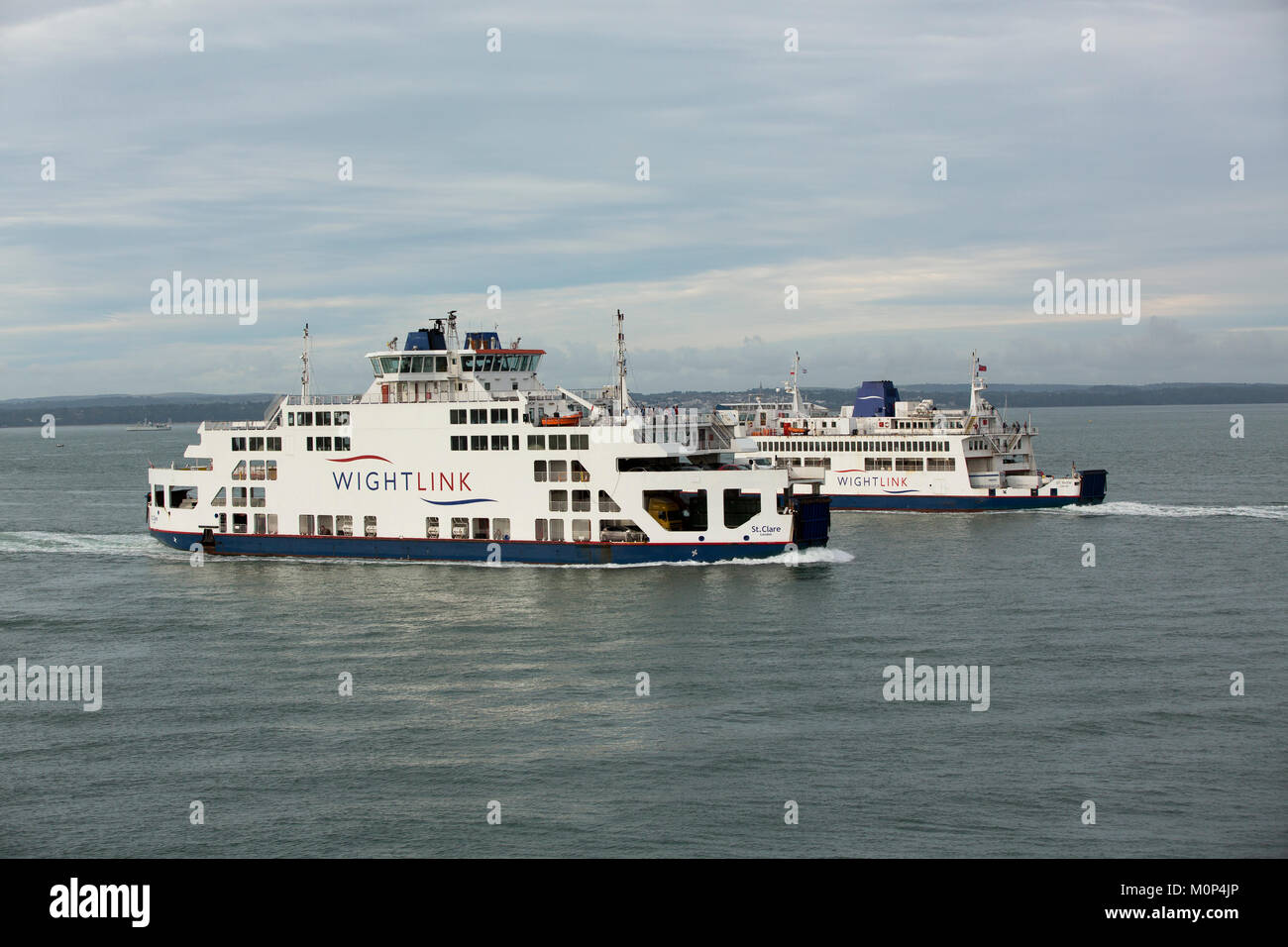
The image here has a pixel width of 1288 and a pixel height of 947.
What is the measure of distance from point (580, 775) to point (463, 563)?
2567 centimetres

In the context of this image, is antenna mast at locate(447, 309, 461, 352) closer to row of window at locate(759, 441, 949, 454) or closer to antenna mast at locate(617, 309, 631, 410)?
antenna mast at locate(617, 309, 631, 410)

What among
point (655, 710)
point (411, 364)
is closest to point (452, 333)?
point (411, 364)

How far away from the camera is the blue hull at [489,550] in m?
45.4

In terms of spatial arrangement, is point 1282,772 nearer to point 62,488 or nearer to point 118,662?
point 118,662

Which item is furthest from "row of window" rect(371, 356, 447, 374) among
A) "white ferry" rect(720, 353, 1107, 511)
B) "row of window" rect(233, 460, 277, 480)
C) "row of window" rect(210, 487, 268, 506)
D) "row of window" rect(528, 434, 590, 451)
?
"white ferry" rect(720, 353, 1107, 511)

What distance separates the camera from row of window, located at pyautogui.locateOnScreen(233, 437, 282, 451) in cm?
5044

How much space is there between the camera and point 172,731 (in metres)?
25.8

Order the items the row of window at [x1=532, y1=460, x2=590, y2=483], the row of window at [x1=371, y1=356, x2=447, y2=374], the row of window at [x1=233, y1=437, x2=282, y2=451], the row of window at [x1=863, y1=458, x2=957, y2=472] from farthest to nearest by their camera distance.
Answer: the row of window at [x1=863, y1=458, x2=957, y2=472] < the row of window at [x1=233, y1=437, x2=282, y2=451] < the row of window at [x1=371, y1=356, x2=447, y2=374] < the row of window at [x1=532, y1=460, x2=590, y2=483]

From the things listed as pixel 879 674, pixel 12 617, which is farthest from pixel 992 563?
pixel 12 617

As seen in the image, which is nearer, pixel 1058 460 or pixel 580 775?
pixel 580 775

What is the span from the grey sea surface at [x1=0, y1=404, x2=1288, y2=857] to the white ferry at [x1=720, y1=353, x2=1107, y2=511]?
1872 centimetres

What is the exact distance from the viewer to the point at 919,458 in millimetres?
69625

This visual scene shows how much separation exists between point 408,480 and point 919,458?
111ft

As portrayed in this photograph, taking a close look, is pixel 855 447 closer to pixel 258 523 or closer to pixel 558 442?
pixel 558 442
